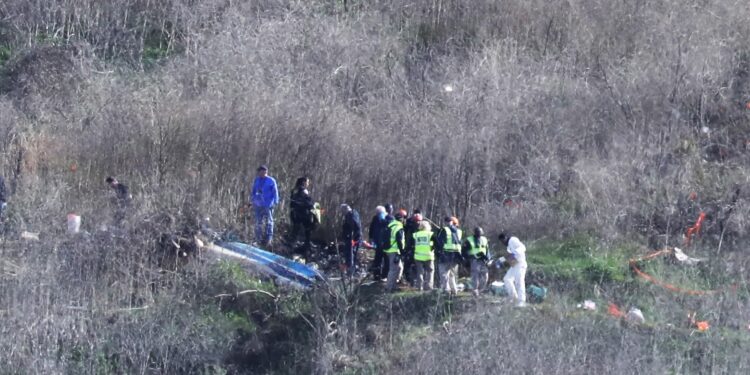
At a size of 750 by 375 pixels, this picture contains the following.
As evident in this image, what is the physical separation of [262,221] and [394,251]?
3.08 meters

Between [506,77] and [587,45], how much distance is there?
3061mm

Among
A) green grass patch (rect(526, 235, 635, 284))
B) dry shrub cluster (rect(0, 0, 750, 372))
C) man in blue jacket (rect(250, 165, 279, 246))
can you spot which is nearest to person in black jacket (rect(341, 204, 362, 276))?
man in blue jacket (rect(250, 165, 279, 246))

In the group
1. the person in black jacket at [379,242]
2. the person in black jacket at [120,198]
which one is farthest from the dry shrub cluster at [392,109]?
the person in black jacket at [379,242]

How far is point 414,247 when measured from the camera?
19062mm

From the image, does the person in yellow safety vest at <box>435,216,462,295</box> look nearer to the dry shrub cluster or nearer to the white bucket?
the dry shrub cluster

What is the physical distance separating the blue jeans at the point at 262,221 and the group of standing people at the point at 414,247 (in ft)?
0.20

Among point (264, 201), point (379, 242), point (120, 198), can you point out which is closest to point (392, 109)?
point (264, 201)

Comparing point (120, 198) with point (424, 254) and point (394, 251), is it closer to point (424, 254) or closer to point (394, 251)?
point (394, 251)

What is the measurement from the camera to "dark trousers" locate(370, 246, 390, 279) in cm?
1988

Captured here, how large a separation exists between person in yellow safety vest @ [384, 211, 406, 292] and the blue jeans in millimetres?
2431

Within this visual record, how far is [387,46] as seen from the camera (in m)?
27.5

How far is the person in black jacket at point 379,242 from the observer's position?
1933 cm

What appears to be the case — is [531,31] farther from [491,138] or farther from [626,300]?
[626,300]

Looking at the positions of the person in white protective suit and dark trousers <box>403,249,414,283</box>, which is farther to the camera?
dark trousers <box>403,249,414,283</box>
